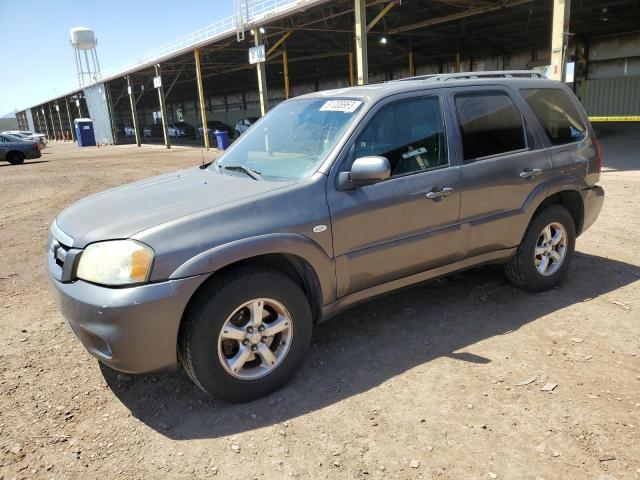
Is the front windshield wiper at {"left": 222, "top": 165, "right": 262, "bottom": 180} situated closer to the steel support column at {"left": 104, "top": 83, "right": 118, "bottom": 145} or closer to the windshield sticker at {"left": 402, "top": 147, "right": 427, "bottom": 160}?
the windshield sticker at {"left": 402, "top": 147, "right": 427, "bottom": 160}

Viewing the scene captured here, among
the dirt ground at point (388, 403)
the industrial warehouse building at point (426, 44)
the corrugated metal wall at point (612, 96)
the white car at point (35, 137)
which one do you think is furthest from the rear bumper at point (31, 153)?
the corrugated metal wall at point (612, 96)

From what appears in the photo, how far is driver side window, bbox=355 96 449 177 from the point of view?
132 inches

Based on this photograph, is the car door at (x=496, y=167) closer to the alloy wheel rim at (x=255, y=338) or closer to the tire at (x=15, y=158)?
the alloy wheel rim at (x=255, y=338)

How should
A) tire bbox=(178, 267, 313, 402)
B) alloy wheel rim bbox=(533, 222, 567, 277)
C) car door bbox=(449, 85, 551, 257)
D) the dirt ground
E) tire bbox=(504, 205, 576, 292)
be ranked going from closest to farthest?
1. the dirt ground
2. tire bbox=(178, 267, 313, 402)
3. car door bbox=(449, 85, 551, 257)
4. tire bbox=(504, 205, 576, 292)
5. alloy wheel rim bbox=(533, 222, 567, 277)

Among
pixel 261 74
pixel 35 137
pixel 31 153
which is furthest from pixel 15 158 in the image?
pixel 35 137

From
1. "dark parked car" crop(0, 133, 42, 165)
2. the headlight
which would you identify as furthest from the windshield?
"dark parked car" crop(0, 133, 42, 165)

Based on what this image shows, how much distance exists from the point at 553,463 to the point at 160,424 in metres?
2.08

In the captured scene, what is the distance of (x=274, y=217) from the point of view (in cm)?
288

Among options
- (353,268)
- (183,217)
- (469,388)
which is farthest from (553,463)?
(183,217)

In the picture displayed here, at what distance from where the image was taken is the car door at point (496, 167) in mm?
3717

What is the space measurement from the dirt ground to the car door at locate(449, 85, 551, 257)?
27.4 inches

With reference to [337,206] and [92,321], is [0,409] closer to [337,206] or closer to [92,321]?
[92,321]

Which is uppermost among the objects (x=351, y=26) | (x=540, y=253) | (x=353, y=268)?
(x=351, y=26)

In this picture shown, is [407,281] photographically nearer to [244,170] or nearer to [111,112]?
[244,170]
